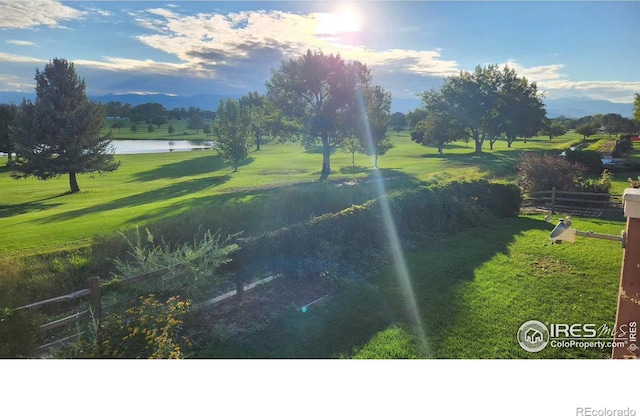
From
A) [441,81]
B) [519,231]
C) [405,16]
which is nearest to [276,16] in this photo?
[405,16]

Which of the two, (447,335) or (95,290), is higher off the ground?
(95,290)

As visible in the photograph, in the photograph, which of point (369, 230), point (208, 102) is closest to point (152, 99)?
point (208, 102)

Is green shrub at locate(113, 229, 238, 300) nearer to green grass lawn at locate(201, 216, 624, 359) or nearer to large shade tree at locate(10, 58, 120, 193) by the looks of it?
green grass lawn at locate(201, 216, 624, 359)

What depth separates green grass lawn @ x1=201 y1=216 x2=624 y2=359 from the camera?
477cm

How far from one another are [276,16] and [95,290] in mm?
4041

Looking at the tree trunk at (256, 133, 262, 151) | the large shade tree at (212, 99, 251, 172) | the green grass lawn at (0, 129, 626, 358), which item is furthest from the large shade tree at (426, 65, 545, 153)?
the tree trunk at (256, 133, 262, 151)

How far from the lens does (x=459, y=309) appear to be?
5.50 meters

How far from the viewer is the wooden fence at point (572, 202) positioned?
10.8 meters

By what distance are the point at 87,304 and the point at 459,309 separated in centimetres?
519

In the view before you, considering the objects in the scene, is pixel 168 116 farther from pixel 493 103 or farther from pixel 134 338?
pixel 493 103
